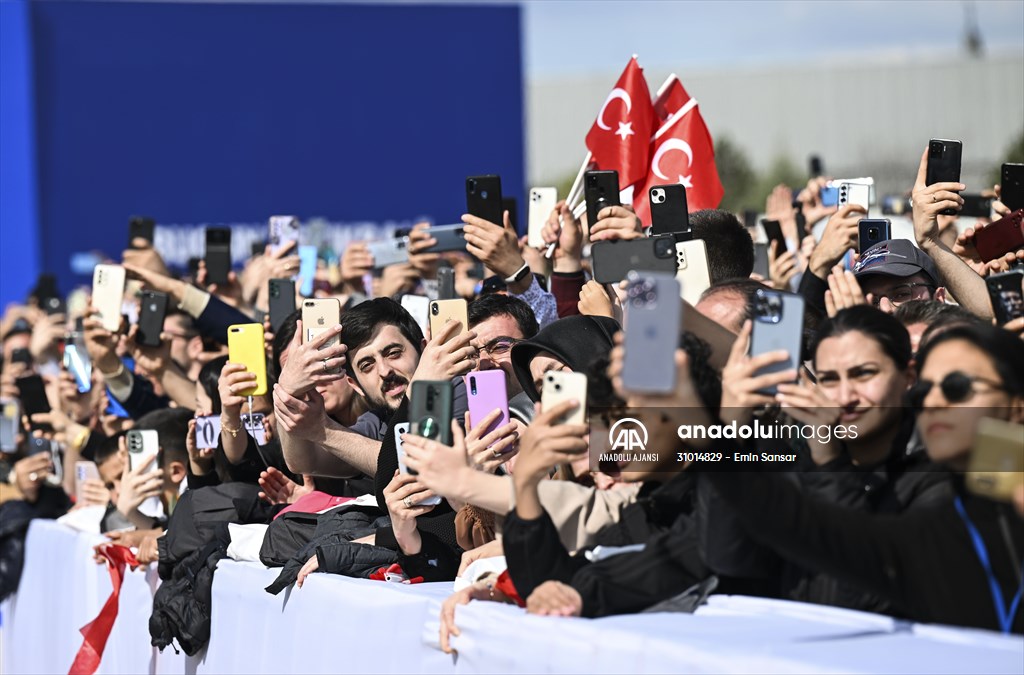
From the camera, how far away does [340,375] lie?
570cm

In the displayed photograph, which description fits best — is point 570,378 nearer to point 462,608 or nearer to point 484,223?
point 462,608

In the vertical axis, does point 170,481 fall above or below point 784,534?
below

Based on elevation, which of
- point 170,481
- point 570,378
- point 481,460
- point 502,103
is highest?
point 502,103

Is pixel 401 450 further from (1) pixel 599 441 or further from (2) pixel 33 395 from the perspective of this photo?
(2) pixel 33 395

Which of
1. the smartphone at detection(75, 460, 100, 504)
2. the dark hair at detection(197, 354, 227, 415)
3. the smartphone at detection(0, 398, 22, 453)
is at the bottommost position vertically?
the smartphone at detection(75, 460, 100, 504)

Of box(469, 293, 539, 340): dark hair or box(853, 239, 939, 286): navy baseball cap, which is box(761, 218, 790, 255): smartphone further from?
box(853, 239, 939, 286): navy baseball cap

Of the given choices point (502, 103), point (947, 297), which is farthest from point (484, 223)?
point (502, 103)

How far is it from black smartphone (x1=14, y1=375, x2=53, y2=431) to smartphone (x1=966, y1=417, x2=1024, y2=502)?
298 inches

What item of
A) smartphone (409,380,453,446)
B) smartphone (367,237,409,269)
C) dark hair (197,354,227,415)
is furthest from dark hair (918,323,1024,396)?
smartphone (367,237,409,269)

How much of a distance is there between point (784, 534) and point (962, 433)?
404 millimetres

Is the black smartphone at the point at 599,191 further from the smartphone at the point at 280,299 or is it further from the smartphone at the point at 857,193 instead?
the smartphone at the point at 280,299

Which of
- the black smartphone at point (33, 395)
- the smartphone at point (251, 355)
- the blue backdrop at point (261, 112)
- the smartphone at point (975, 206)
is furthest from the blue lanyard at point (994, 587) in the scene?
the blue backdrop at point (261, 112)

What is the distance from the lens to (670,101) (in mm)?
7523

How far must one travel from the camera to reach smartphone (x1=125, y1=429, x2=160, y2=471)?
23.5ft
